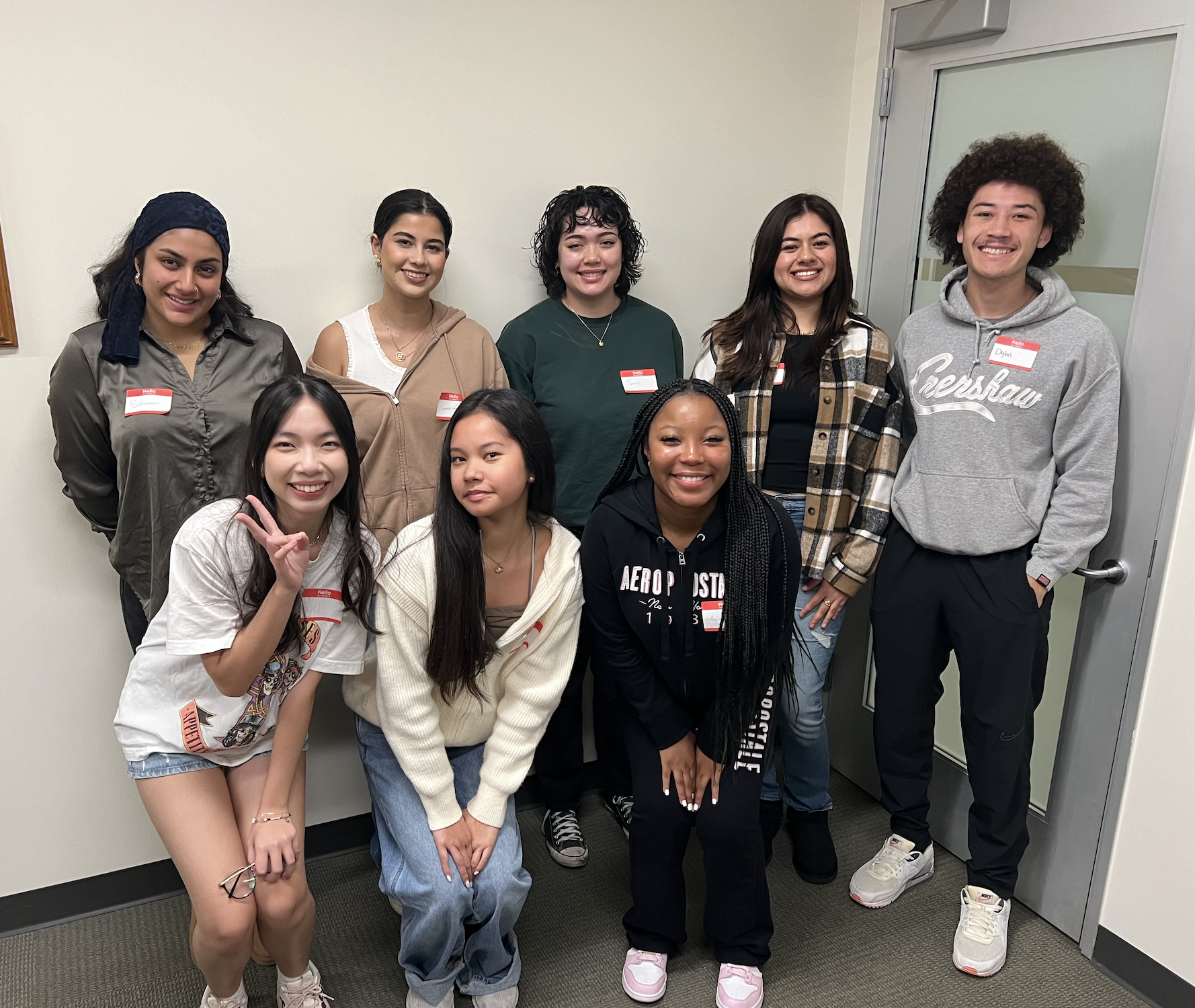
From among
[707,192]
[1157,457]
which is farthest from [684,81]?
[1157,457]

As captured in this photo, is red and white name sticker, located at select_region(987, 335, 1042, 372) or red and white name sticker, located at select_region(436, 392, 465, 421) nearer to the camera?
red and white name sticker, located at select_region(987, 335, 1042, 372)

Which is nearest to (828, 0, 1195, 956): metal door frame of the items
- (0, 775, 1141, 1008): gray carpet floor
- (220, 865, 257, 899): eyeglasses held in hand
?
(0, 775, 1141, 1008): gray carpet floor

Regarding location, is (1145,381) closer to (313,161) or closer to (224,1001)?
(313,161)

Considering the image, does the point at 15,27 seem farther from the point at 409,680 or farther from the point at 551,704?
the point at 551,704

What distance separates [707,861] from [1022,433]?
1.20 metres

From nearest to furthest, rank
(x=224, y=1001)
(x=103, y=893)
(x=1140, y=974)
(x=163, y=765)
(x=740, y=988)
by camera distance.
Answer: (x=163, y=765) → (x=224, y=1001) → (x=740, y=988) → (x=1140, y=974) → (x=103, y=893)

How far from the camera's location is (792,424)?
2334mm

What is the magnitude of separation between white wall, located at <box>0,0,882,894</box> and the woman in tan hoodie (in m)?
0.16

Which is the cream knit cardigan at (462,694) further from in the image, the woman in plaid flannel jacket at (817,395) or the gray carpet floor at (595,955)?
the woman in plaid flannel jacket at (817,395)

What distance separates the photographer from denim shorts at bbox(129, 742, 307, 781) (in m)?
1.85

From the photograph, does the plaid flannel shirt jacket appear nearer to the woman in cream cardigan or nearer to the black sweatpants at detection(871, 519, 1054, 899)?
the black sweatpants at detection(871, 519, 1054, 899)

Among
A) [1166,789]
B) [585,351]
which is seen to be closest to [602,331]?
[585,351]

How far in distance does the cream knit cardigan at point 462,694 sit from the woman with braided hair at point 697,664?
9 cm

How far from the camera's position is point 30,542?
218 cm
